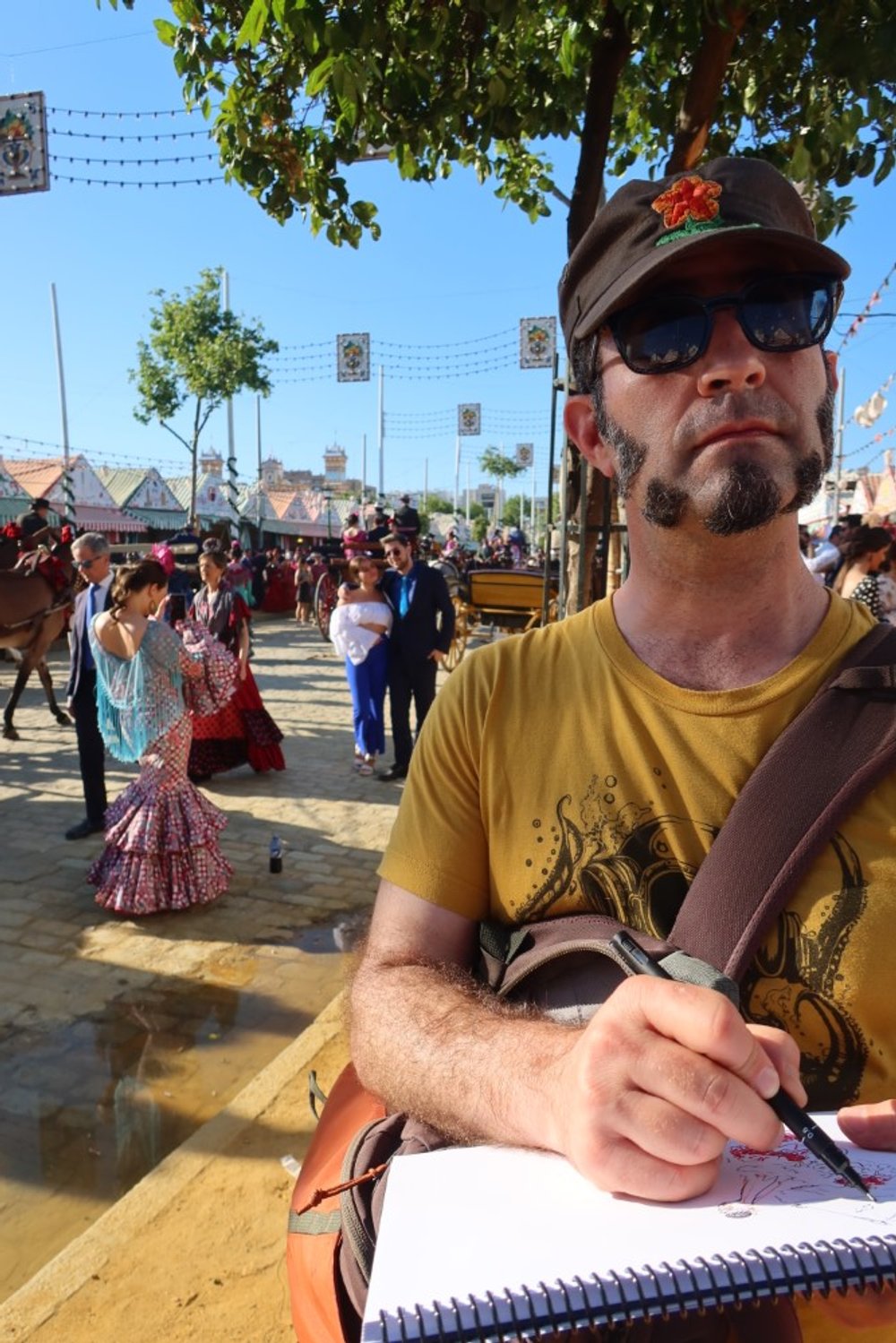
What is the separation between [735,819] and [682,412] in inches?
22.6

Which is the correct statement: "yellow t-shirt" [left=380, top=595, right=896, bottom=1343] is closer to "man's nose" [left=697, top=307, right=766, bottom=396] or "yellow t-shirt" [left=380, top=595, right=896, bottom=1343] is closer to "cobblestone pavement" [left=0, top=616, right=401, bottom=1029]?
"man's nose" [left=697, top=307, right=766, bottom=396]

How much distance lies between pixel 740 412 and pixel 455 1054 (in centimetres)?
93

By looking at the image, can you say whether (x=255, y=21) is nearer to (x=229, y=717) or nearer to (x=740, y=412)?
(x=740, y=412)

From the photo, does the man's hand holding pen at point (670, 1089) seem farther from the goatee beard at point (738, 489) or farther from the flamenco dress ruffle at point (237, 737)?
the flamenco dress ruffle at point (237, 737)

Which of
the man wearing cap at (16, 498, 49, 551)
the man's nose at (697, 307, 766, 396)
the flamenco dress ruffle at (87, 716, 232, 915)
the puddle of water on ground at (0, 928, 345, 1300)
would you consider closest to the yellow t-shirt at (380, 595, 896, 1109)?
the man's nose at (697, 307, 766, 396)

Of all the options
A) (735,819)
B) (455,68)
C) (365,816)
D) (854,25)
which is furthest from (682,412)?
(365,816)

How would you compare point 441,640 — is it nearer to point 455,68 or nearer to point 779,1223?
point 455,68

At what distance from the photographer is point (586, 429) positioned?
1.54 meters

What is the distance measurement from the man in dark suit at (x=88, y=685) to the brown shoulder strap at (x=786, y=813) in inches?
232

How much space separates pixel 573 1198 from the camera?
86cm

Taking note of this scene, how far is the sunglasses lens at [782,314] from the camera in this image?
124cm

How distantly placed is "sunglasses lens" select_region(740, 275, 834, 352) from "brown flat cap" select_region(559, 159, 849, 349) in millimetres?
33

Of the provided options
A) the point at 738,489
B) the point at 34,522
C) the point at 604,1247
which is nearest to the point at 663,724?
the point at 738,489

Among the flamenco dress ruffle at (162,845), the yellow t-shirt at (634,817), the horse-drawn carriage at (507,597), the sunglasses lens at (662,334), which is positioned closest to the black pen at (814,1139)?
the yellow t-shirt at (634,817)
